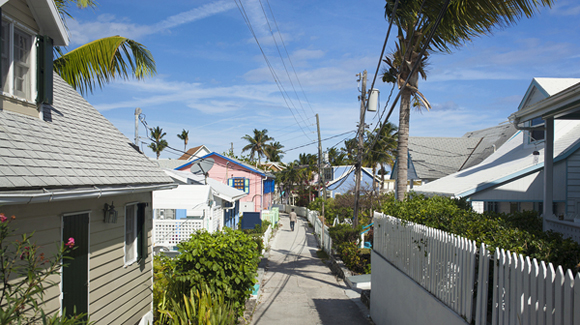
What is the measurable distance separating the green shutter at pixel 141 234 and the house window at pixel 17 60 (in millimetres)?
3213

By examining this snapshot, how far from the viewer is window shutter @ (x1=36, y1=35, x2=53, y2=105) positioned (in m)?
5.95

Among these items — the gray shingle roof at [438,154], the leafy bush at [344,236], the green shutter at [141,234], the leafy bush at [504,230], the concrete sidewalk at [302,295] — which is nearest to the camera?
the leafy bush at [504,230]

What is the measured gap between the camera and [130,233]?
7.92m

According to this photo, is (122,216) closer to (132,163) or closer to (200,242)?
(132,163)

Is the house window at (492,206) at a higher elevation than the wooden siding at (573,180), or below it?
below

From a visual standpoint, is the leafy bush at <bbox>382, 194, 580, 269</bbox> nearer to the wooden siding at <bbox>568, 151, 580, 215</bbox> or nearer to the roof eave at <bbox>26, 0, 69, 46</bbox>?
the wooden siding at <bbox>568, 151, 580, 215</bbox>

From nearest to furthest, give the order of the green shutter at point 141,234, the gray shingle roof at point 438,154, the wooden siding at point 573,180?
the green shutter at point 141,234, the wooden siding at point 573,180, the gray shingle roof at point 438,154

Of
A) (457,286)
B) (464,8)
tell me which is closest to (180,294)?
(457,286)

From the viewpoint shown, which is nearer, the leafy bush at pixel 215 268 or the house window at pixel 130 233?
the house window at pixel 130 233

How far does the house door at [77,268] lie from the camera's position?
218 inches

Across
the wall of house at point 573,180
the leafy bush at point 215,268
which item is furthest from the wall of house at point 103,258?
the wall of house at point 573,180

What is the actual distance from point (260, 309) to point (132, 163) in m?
5.86

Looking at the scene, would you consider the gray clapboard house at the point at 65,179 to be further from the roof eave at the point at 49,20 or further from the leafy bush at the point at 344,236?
the leafy bush at the point at 344,236

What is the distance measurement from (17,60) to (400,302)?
7.98m
